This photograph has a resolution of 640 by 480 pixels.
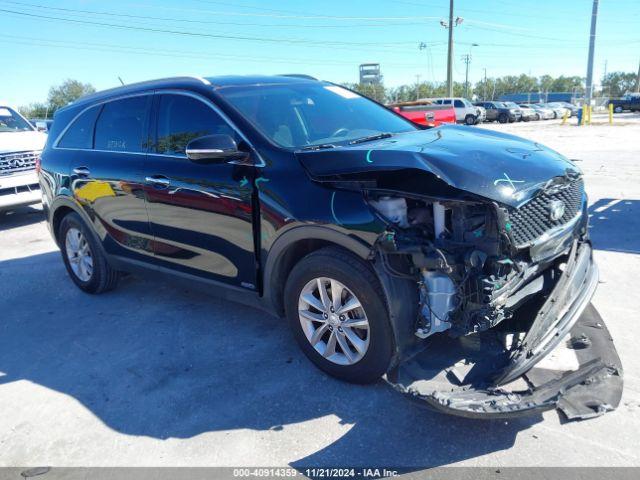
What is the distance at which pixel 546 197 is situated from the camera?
298 cm

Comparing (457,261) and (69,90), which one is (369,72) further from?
(457,261)

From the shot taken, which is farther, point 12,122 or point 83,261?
point 12,122

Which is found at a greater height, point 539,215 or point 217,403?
point 539,215

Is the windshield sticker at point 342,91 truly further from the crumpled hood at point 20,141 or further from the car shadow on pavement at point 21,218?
the car shadow on pavement at point 21,218

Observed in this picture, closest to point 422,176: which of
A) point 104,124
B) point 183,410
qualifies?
point 183,410

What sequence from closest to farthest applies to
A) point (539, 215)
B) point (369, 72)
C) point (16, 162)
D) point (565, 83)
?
1. point (539, 215)
2. point (16, 162)
3. point (369, 72)
4. point (565, 83)

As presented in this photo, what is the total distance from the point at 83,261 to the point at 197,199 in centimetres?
224

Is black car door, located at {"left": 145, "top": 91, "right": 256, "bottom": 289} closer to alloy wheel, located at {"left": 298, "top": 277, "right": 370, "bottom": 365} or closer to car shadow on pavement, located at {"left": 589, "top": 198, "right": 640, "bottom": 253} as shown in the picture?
alloy wheel, located at {"left": 298, "top": 277, "right": 370, "bottom": 365}

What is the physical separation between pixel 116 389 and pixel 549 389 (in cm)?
272

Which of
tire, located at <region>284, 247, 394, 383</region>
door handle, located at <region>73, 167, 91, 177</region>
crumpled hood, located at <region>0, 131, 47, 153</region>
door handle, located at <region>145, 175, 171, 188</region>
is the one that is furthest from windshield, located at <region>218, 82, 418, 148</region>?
crumpled hood, located at <region>0, 131, 47, 153</region>

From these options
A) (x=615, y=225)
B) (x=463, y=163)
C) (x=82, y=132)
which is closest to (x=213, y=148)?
(x=463, y=163)

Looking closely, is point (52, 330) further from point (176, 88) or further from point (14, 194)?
point (14, 194)

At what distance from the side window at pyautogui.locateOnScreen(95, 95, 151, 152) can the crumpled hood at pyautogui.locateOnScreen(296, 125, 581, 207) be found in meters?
1.82

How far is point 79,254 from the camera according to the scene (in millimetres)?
5316
